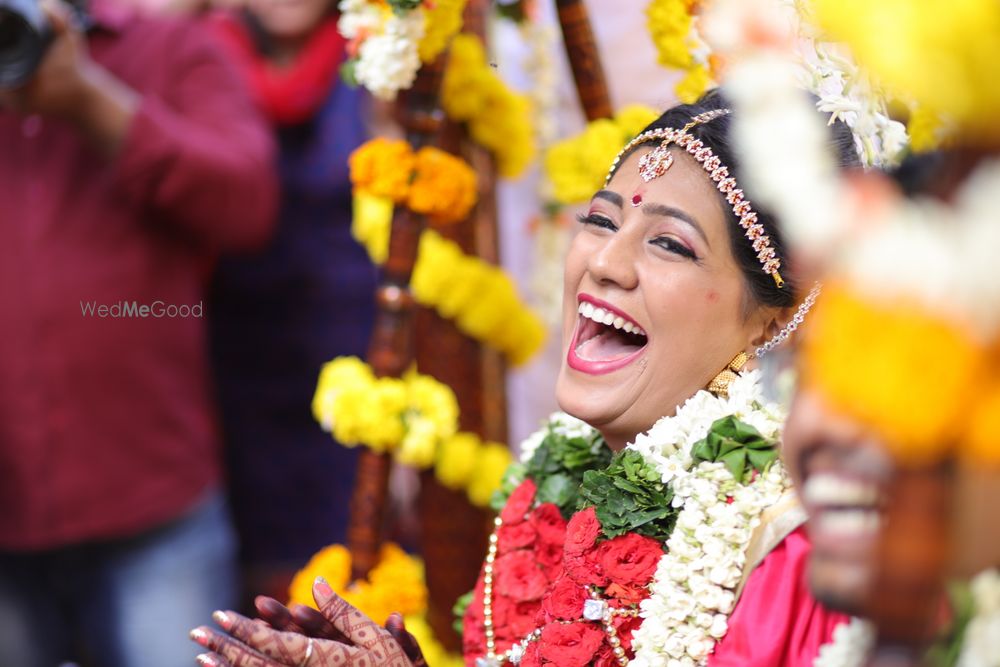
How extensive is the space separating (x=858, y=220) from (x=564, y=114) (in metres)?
2.70

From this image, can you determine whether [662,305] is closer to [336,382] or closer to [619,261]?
[619,261]

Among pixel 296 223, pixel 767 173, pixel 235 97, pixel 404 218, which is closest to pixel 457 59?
pixel 404 218

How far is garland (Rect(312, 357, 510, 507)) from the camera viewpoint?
2232 millimetres

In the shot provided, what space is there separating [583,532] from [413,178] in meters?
0.94

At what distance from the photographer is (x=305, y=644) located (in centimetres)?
146

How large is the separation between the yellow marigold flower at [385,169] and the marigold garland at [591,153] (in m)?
0.34

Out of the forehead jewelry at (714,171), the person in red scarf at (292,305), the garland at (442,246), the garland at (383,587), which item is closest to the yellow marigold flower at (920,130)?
the forehead jewelry at (714,171)

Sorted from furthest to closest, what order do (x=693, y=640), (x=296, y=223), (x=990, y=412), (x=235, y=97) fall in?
(x=296, y=223) < (x=235, y=97) < (x=693, y=640) < (x=990, y=412)

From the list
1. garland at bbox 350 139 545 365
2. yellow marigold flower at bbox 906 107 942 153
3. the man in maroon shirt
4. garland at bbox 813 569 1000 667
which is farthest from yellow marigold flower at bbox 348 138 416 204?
garland at bbox 813 569 1000 667

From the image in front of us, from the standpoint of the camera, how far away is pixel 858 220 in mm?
807

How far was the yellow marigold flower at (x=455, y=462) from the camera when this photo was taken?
8.18 feet

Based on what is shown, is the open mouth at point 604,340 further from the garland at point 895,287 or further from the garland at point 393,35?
the garland at point 895,287

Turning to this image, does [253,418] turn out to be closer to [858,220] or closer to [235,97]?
[235,97]

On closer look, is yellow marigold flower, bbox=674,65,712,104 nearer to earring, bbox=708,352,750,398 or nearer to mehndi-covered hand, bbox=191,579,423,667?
earring, bbox=708,352,750,398
